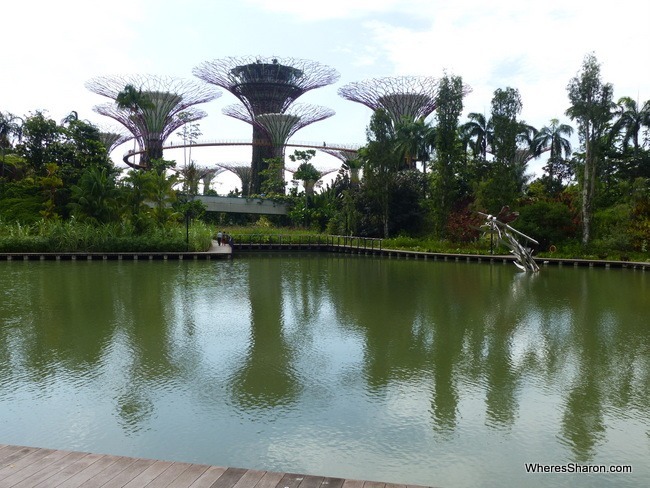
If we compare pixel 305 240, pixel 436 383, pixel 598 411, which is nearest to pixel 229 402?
pixel 436 383

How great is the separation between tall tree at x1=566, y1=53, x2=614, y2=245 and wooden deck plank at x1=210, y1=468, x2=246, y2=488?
25497 millimetres

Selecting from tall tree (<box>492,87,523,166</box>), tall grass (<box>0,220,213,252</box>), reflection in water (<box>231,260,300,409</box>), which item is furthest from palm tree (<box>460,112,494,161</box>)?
reflection in water (<box>231,260,300,409</box>)

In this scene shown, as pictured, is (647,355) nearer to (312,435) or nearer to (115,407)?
(312,435)

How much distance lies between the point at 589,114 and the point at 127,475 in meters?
26.9

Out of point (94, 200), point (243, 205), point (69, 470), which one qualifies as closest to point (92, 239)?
point (94, 200)

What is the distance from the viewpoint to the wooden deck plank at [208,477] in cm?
339

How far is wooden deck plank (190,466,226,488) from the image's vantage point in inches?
134

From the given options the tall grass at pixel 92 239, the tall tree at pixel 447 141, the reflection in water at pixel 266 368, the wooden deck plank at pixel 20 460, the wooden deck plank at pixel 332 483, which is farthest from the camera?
the tall tree at pixel 447 141

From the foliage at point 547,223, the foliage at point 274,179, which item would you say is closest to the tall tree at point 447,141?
the foliage at point 547,223

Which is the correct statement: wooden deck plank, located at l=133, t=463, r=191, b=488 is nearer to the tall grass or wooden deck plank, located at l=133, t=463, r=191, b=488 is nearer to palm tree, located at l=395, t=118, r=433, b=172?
the tall grass

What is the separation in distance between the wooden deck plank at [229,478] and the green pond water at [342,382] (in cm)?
74

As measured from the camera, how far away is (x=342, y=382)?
6.47m

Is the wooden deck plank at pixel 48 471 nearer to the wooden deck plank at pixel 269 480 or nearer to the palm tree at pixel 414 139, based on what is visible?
the wooden deck plank at pixel 269 480

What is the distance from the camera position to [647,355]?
7.87 meters
